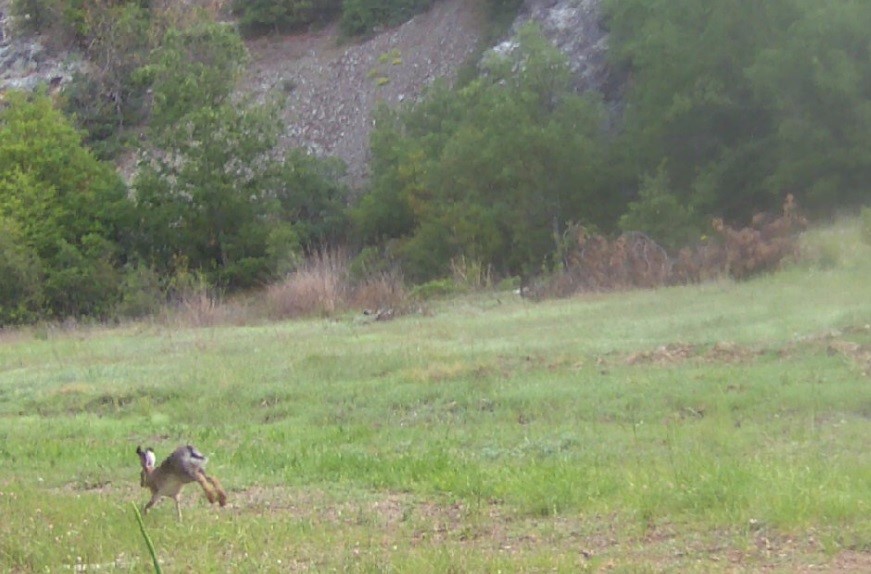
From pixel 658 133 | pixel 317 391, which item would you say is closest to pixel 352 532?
pixel 317 391

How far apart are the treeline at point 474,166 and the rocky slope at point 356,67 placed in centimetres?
363

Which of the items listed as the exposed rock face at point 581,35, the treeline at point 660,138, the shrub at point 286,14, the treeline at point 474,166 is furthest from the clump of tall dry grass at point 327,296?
the shrub at point 286,14

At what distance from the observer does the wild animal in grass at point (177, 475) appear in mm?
7449

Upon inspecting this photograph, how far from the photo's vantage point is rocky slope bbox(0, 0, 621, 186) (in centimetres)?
5157

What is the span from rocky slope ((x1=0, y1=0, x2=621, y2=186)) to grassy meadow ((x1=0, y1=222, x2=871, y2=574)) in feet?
103

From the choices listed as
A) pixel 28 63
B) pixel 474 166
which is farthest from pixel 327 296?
pixel 28 63

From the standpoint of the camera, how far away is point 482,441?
34.7 ft

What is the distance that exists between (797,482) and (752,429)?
2.59m

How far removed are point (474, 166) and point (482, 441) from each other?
28.5 m

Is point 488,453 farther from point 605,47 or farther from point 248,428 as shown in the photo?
point 605,47

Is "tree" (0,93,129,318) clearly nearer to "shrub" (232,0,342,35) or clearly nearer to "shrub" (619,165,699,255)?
"shrub" (619,165,699,255)

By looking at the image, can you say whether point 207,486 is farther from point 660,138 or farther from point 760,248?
point 660,138

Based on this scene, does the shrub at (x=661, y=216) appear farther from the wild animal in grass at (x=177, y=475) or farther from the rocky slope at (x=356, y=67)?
the wild animal in grass at (x=177, y=475)

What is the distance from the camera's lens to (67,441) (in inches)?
469
